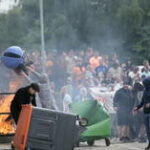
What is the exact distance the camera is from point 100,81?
2620 cm

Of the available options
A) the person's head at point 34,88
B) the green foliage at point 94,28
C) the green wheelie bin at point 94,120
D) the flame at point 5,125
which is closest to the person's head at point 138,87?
the green wheelie bin at point 94,120

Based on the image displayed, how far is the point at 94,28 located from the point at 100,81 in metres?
19.0

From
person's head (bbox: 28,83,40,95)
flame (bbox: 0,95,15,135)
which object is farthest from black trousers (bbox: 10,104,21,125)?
flame (bbox: 0,95,15,135)

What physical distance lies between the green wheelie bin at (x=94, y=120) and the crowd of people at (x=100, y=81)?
126 centimetres

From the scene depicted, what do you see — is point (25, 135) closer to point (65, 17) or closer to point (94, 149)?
point (94, 149)

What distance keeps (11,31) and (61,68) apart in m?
23.0

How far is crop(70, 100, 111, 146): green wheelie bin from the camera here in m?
18.7

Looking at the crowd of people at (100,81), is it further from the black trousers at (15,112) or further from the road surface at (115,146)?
the black trousers at (15,112)

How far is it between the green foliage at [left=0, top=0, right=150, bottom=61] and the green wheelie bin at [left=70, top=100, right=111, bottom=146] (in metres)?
21.3

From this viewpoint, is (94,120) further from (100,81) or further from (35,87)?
(35,87)

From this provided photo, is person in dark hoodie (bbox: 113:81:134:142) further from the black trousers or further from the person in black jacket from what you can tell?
the black trousers

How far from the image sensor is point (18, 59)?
38.7ft

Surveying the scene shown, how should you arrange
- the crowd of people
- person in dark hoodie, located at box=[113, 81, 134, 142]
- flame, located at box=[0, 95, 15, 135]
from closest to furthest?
flame, located at box=[0, 95, 15, 135] → person in dark hoodie, located at box=[113, 81, 134, 142] → the crowd of people

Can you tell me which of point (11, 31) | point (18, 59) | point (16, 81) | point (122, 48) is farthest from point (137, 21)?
point (18, 59)
